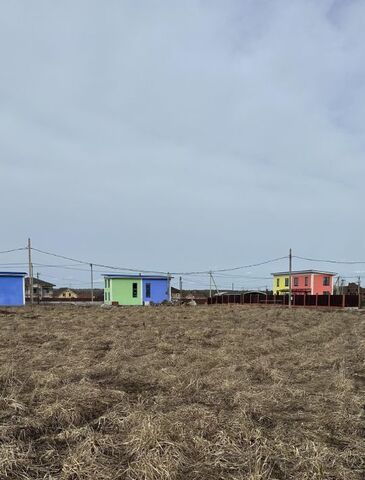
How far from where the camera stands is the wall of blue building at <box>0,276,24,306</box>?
112ft

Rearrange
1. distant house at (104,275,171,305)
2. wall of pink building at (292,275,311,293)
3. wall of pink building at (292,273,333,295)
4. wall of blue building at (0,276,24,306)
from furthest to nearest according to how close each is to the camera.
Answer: wall of pink building at (292,275,311,293) → wall of pink building at (292,273,333,295) → distant house at (104,275,171,305) → wall of blue building at (0,276,24,306)

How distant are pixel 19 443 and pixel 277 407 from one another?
2.83m

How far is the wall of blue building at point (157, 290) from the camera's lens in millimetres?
43922

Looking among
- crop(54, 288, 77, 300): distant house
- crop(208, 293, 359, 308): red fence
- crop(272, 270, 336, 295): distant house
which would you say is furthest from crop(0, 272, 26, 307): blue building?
crop(54, 288, 77, 300): distant house

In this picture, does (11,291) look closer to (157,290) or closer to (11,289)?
(11,289)

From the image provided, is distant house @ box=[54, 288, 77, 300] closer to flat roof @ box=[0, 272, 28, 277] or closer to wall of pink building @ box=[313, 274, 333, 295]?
flat roof @ box=[0, 272, 28, 277]

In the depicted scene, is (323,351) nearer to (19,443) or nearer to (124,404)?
(124,404)

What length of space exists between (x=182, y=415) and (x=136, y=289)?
1551 inches

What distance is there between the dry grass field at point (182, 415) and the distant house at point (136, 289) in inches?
1325

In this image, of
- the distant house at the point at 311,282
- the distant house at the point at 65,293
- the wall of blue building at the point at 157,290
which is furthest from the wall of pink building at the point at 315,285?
the distant house at the point at 65,293

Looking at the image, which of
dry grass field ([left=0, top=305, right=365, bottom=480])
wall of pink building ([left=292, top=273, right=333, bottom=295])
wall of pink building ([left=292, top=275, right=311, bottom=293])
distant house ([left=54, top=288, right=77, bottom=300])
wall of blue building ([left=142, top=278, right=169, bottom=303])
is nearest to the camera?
dry grass field ([left=0, top=305, right=365, bottom=480])

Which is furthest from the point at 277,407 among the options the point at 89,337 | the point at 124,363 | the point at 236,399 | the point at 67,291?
the point at 67,291

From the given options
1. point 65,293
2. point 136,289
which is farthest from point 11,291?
point 65,293

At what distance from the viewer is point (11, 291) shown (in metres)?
34.4
